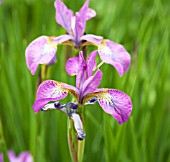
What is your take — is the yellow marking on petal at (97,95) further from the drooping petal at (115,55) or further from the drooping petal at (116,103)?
the drooping petal at (115,55)

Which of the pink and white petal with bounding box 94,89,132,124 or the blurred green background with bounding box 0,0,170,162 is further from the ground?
the pink and white petal with bounding box 94,89,132,124

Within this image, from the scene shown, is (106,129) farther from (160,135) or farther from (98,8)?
(98,8)

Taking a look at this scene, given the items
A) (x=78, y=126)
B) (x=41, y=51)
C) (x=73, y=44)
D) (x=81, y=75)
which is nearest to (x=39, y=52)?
(x=41, y=51)

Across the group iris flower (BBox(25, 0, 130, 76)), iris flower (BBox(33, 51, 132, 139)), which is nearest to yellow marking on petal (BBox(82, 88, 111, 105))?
iris flower (BBox(33, 51, 132, 139))

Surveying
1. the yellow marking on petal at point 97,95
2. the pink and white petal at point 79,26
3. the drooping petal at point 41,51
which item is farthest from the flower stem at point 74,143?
the pink and white petal at point 79,26

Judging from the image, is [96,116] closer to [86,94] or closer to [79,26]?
[79,26]

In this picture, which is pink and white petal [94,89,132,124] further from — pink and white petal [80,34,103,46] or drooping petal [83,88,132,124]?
pink and white petal [80,34,103,46]
